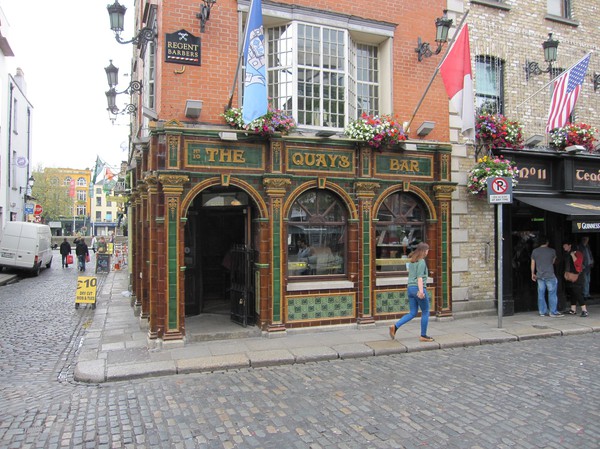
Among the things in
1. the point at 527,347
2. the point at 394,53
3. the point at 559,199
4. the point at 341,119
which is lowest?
the point at 527,347

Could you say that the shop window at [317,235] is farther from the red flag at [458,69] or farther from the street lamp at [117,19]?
the street lamp at [117,19]

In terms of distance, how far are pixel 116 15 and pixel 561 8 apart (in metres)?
11.9

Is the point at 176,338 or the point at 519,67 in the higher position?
the point at 519,67

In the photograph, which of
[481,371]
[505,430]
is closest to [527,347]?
[481,371]

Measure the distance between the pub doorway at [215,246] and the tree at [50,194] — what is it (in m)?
57.0

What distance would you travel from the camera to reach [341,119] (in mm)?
10211

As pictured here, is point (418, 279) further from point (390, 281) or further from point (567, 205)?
point (567, 205)

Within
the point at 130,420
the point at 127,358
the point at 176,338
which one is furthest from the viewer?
the point at 176,338

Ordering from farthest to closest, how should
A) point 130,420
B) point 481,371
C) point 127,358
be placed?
point 127,358 → point 481,371 → point 130,420

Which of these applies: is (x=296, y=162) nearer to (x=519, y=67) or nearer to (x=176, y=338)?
(x=176, y=338)

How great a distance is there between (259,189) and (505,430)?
5886 mm

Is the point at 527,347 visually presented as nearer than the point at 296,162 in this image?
Yes

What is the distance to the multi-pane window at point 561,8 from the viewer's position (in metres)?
12.8

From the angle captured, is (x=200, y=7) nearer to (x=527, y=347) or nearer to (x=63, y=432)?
(x=63, y=432)
